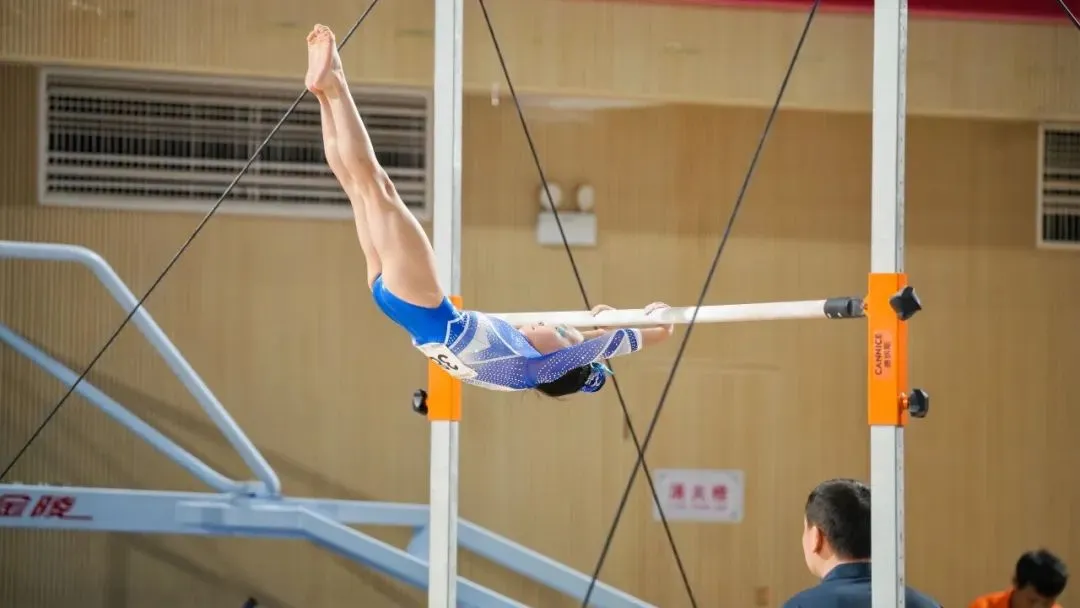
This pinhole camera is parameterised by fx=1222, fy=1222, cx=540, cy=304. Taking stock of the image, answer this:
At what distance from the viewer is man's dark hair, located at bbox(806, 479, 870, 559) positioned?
293cm

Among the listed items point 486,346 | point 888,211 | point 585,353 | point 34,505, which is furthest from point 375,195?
point 34,505

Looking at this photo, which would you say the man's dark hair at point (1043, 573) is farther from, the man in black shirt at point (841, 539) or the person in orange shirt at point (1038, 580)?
the man in black shirt at point (841, 539)

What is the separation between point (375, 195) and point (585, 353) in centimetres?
76

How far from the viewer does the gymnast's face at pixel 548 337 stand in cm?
373

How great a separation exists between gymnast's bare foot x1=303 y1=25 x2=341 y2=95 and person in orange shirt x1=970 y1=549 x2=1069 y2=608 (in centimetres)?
306

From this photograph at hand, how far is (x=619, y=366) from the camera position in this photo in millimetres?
6082

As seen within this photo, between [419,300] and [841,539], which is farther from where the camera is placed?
[419,300]

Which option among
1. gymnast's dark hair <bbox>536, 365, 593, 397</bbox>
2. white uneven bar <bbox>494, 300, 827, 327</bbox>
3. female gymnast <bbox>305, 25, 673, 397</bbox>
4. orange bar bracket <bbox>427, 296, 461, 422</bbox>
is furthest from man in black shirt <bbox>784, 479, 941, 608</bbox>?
orange bar bracket <bbox>427, 296, 461, 422</bbox>

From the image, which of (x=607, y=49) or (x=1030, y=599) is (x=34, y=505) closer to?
(x=607, y=49)

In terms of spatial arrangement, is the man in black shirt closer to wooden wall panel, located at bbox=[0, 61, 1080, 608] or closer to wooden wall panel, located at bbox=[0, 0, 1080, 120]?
wooden wall panel, located at bbox=[0, 61, 1080, 608]

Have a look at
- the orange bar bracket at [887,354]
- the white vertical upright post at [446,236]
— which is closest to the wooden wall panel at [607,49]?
the white vertical upright post at [446,236]

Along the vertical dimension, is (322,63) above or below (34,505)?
above

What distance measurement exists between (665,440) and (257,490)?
7.08ft

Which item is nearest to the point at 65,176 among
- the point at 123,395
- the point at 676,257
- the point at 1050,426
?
the point at 123,395
